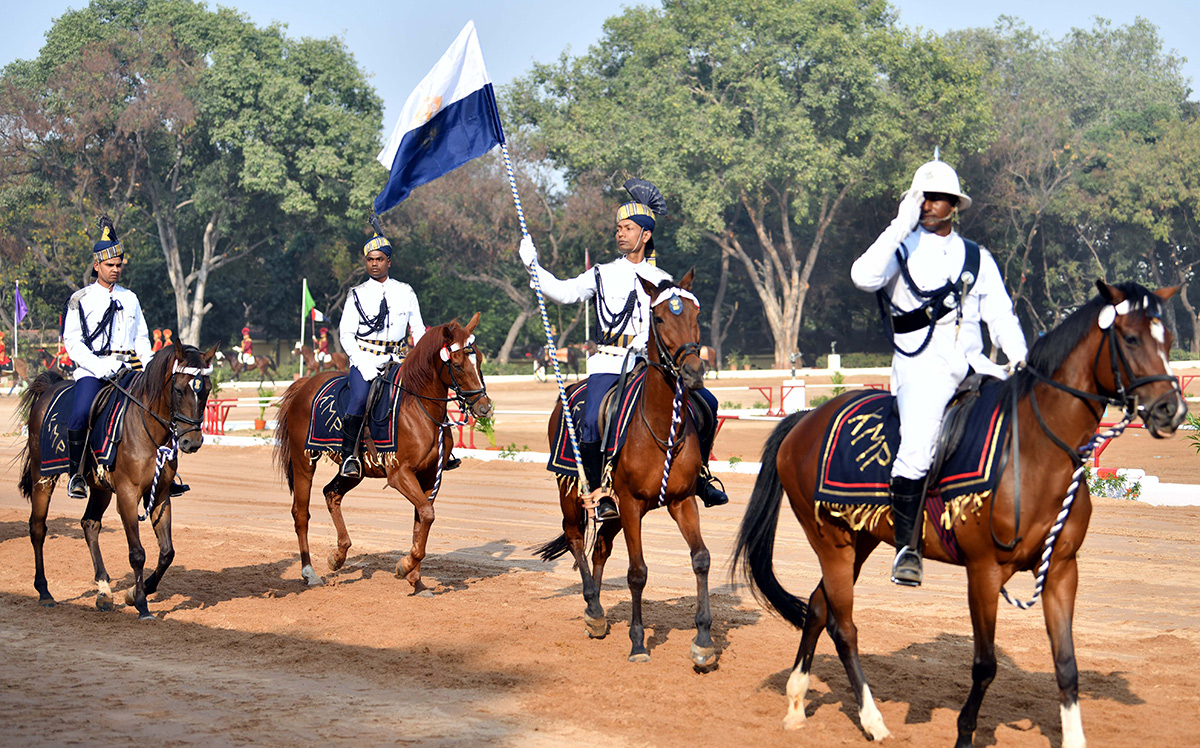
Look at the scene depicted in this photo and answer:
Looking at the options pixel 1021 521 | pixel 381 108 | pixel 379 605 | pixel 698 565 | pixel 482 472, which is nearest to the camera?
pixel 1021 521

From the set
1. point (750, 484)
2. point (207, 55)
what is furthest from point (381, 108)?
point (750, 484)

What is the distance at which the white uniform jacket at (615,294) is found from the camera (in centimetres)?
882

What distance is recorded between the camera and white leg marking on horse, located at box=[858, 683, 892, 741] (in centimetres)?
620

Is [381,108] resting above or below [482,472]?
above

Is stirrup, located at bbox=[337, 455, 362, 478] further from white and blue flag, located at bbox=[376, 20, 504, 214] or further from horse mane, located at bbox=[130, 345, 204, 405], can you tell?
white and blue flag, located at bbox=[376, 20, 504, 214]

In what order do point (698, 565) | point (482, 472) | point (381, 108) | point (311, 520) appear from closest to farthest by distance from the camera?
point (698, 565) → point (311, 520) → point (482, 472) → point (381, 108)

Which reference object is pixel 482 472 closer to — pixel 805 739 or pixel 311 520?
pixel 311 520

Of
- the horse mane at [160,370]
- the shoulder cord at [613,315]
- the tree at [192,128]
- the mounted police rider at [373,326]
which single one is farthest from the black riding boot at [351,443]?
the tree at [192,128]

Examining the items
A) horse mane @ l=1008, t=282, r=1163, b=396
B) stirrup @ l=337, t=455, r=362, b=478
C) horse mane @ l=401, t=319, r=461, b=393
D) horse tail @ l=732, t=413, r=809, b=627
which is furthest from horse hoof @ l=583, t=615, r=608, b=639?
horse mane @ l=1008, t=282, r=1163, b=396

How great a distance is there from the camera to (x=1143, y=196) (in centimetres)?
5553

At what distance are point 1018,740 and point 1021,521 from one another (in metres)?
1.32

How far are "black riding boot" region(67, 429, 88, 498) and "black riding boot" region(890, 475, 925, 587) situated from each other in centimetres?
801

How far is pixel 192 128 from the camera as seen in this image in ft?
173

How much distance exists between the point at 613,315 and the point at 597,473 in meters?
1.29
